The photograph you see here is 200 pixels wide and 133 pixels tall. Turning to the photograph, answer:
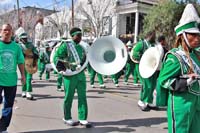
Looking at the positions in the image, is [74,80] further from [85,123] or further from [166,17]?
[166,17]

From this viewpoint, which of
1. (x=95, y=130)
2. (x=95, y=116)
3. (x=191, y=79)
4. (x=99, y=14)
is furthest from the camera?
(x=99, y=14)

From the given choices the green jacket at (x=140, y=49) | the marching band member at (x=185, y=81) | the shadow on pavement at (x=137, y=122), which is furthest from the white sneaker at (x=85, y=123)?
the marching band member at (x=185, y=81)

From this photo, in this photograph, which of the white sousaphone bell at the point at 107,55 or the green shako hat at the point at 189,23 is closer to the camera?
the green shako hat at the point at 189,23

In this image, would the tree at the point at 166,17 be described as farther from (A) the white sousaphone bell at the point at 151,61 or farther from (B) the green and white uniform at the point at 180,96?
(B) the green and white uniform at the point at 180,96

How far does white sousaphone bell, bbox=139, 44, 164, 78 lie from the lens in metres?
7.37

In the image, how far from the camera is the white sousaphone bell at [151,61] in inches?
290

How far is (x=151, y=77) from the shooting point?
7.92 m

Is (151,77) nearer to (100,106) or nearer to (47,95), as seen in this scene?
(100,106)

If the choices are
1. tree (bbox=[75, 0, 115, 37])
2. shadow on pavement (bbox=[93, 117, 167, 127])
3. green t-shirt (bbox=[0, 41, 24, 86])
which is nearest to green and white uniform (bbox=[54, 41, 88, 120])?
shadow on pavement (bbox=[93, 117, 167, 127])

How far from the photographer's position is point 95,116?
731 centimetres

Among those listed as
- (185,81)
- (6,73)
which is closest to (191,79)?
(185,81)

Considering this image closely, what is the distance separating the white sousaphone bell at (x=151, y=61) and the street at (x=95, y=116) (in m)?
0.98

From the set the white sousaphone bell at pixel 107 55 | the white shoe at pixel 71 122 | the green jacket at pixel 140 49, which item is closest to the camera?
the white shoe at pixel 71 122

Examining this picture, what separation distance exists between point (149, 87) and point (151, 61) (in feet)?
2.15
